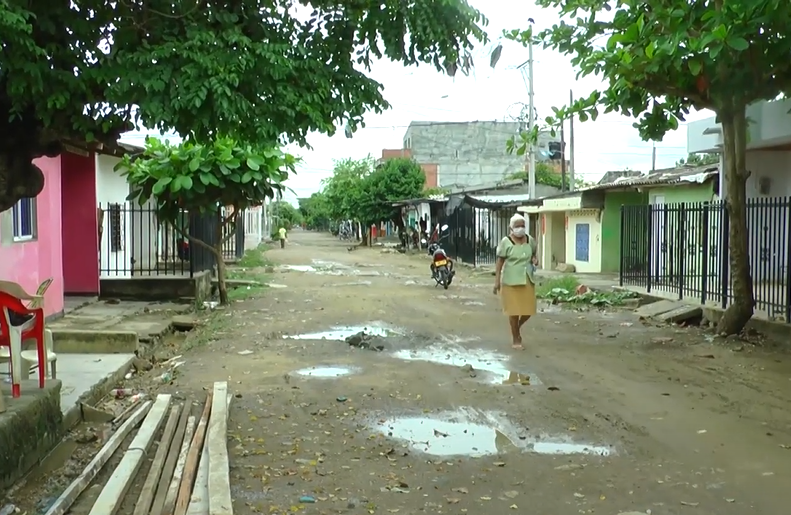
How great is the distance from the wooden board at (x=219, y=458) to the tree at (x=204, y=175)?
7.15m

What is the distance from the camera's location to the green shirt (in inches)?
423

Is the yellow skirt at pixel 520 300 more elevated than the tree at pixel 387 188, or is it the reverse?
the tree at pixel 387 188

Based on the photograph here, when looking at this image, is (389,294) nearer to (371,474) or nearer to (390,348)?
(390,348)

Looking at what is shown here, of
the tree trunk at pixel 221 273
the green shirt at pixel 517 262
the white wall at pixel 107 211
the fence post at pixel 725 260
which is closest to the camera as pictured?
the green shirt at pixel 517 262

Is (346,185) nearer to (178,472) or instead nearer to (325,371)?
(325,371)

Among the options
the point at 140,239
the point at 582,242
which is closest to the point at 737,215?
the point at 140,239

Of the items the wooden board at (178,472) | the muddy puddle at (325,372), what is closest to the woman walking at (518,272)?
the muddy puddle at (325,372)

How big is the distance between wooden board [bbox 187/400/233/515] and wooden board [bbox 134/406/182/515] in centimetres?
28

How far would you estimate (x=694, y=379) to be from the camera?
8773mm

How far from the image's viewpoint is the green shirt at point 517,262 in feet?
35.2

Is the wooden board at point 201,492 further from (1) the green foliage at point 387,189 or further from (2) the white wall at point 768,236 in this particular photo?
(1) the green foliage at point 387,189

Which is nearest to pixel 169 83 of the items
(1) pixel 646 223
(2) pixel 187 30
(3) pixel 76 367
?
(2) pixel 187 30

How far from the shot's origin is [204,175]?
14.2 metres

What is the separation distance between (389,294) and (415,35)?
44.3ft
